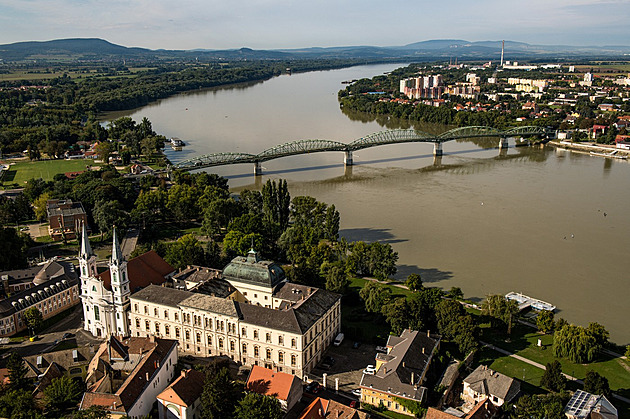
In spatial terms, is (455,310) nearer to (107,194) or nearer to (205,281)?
(205,281)

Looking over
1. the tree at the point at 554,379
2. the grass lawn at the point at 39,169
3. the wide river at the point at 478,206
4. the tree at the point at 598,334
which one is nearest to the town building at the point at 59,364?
the tree at the point at 554,379

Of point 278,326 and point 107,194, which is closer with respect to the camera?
point 278,326

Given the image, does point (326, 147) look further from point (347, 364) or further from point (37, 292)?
point (347, 364)

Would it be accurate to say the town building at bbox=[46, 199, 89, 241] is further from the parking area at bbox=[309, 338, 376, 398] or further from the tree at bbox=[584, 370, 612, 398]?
the tree at bbox=[584, 370, 612, 398]

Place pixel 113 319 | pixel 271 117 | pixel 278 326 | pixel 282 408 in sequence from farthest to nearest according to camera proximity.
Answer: pixel 271 117 < pixel 113 319 < pixel 278 326 < pixel 282 408

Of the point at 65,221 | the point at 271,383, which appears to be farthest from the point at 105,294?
the point at 65,221

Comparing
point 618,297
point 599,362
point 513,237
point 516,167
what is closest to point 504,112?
point 516,167

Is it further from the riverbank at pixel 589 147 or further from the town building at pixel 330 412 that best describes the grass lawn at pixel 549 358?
the riverbank at pixel 589 147
